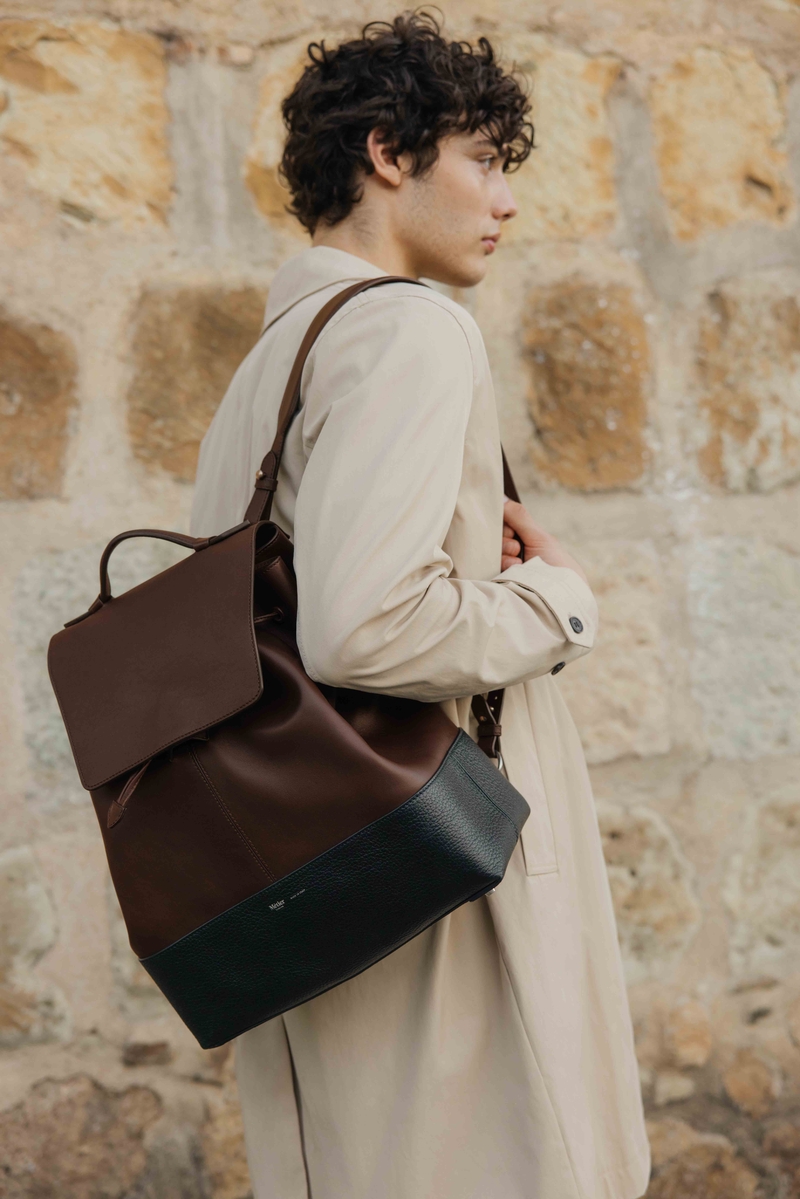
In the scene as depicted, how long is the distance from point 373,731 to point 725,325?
116 centimetres

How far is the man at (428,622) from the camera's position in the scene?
772 mm

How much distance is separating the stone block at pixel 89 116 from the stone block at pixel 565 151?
1.84 ft

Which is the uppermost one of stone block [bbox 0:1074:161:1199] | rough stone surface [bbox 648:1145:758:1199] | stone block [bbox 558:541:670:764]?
stone block [bbox 558:541:670:764]

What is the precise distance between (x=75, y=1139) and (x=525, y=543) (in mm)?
1090

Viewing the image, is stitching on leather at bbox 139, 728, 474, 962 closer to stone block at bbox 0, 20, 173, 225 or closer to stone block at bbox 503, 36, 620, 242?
stone block at bbox 0, 20, 173, 225

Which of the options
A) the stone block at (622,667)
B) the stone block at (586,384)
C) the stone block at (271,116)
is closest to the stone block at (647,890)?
the stone block at (622,667)

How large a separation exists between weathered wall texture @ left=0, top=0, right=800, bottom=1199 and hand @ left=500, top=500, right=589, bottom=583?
Result: 0.61 meters

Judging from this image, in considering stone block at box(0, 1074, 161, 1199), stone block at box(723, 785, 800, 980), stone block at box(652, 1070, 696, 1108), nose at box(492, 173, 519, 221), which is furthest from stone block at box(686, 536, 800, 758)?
stone block at box(0, 1074, 161, 1199)

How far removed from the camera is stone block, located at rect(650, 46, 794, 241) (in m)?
1.65

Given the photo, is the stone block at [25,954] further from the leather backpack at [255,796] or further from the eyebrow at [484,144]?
the eyebrow at [484,144]

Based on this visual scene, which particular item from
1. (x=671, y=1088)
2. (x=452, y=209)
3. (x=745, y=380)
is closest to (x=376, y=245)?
(x=452, y=209)

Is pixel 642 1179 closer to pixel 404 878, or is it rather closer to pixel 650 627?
pixel 404 878

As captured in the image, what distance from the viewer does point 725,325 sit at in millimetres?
1658

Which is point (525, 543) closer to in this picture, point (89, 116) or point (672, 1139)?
point (89, 116)
